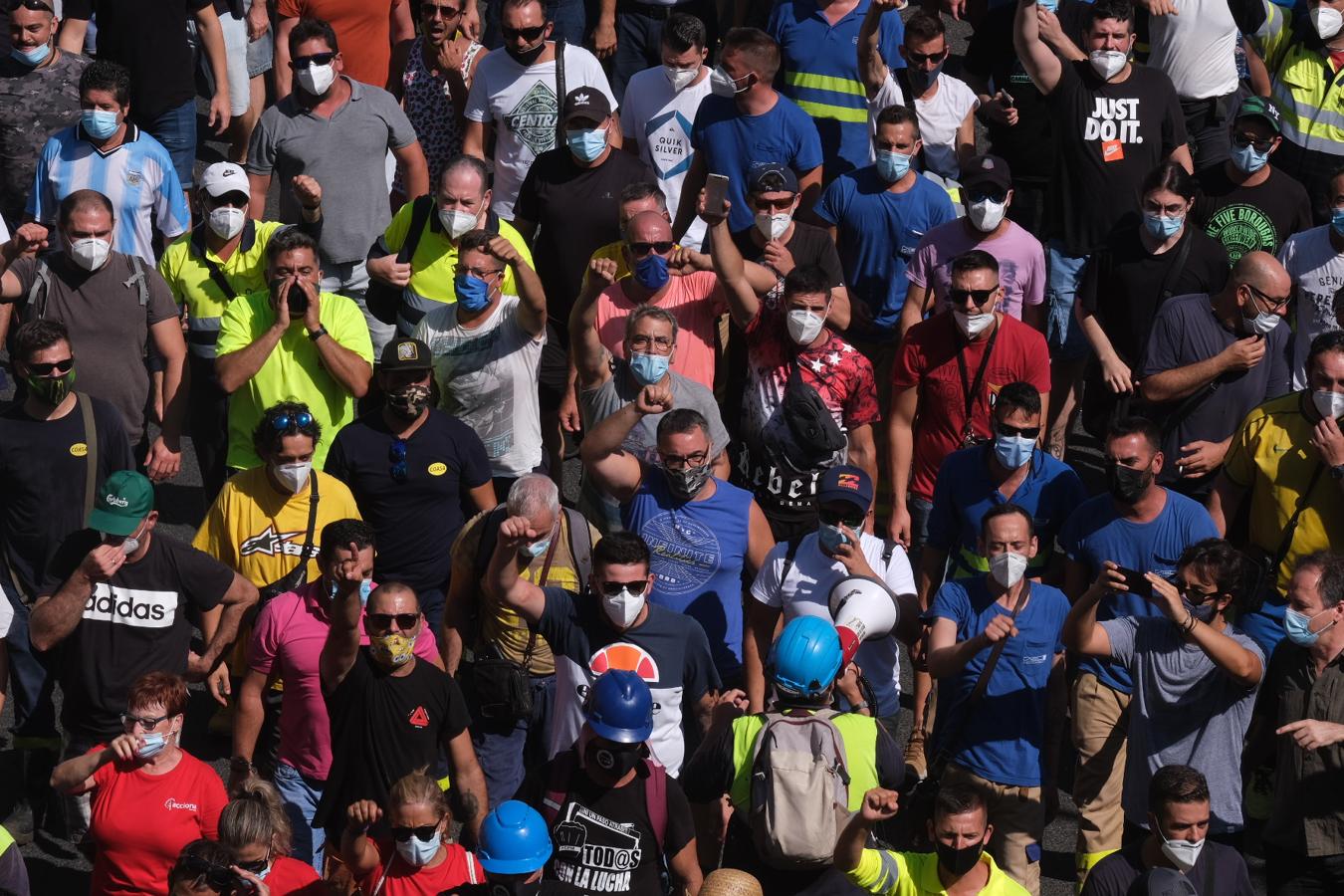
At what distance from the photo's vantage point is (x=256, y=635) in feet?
29.8

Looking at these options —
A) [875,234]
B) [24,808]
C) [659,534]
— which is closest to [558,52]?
[875,234]

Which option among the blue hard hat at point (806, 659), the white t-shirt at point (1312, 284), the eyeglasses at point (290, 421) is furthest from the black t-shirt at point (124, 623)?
the white t-shirt at point (1312, 284)

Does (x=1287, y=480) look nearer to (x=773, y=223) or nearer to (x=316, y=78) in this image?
(x=773, y=223)

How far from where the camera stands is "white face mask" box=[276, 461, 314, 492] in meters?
9.66

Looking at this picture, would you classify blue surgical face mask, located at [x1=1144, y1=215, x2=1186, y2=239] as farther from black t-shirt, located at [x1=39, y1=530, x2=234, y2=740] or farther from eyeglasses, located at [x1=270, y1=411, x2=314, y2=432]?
black t-shirt, located at [x1=39, y1=530, x2=234, y2=740]

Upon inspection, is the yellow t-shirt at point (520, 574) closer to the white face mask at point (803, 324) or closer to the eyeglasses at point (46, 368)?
the white face mask at point (803, 324)

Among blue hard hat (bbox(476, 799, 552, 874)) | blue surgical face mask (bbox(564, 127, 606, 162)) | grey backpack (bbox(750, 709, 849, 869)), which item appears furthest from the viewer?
blue surgical face mask (bbox(564, 127, 606, 162))

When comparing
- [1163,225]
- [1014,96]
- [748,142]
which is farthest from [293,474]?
[1014,96]

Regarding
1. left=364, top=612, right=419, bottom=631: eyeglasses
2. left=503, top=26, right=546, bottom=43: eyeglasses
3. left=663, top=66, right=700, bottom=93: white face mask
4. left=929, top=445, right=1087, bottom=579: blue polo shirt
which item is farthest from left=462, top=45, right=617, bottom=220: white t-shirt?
left=364, top=612, right=419, bottom=631: eyeglasses

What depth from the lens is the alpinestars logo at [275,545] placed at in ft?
31.9

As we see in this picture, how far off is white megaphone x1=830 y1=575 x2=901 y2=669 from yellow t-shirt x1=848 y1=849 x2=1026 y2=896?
990 millimetres

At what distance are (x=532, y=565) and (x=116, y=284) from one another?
Result: 302 cm

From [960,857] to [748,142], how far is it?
5231mm

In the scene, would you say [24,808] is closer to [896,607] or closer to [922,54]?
[896,607]
